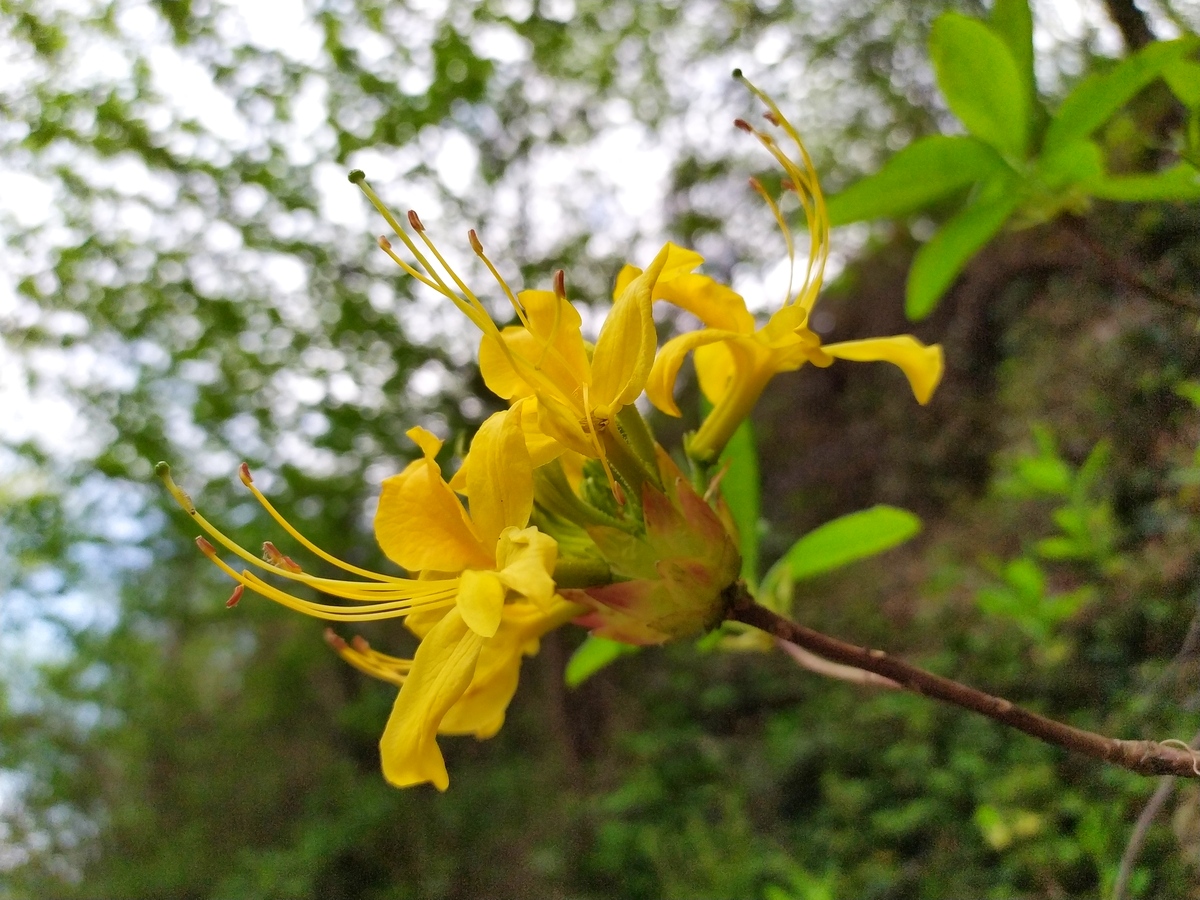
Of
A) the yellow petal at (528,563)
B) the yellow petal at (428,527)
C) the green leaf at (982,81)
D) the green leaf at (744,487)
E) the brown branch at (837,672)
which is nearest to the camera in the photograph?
the yellow petal at (528,563)

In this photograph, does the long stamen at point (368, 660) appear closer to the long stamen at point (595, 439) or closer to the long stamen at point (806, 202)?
the long stamen at point (595, 439)

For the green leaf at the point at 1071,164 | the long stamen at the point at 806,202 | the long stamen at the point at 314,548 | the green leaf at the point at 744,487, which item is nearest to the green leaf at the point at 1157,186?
the green leaf at the point at 1071,164

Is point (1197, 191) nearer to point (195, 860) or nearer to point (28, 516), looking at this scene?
point (28, 516)

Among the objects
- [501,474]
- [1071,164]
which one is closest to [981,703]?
[501,474]

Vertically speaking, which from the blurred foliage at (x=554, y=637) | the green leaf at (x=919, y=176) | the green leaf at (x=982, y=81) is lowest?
the blurred foliage at (x=554, y=637)

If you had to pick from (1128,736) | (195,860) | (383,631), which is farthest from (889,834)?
(195,860)

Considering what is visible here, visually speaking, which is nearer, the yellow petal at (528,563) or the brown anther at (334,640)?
the yellow petal at (528,563)

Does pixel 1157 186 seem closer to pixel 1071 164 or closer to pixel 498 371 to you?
pixel 1071 164
